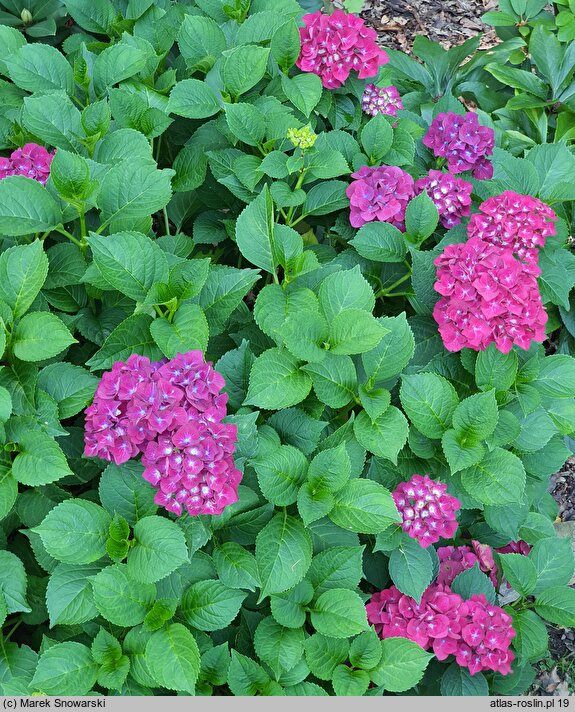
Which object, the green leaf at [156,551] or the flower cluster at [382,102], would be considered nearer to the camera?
the green leaf at [156,551]

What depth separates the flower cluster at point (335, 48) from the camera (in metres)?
2.82

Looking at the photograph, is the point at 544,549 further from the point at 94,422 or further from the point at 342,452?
the point at 94,422

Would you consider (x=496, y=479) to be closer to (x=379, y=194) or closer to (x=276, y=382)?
(x=276, y=382)

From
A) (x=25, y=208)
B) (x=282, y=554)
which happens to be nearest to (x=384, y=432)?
(x=282, y=554)

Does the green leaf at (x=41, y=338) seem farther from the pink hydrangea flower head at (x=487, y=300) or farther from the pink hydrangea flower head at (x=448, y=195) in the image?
the pink hydrangea flower head at (x=448, y=195)

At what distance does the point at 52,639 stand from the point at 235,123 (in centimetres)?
181

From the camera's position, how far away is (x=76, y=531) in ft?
6.40

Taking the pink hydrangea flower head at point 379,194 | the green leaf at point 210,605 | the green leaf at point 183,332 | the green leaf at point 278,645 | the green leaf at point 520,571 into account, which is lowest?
the green leaf at point 520,571

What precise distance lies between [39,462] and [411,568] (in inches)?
48.3

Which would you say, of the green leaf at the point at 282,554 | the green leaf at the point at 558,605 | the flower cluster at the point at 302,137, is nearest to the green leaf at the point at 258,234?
the flower cluster at the point at 302,137

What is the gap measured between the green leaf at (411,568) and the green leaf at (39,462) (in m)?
1.11

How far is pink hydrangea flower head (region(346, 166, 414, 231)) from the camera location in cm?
270

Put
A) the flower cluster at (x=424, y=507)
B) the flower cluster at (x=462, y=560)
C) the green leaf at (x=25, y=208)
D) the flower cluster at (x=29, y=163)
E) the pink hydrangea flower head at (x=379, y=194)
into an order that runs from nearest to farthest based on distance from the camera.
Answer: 1. the green leaf at (x=25, y=208)
2. the flower cluster at (x=424, y=507)
3. the flower cluster at (x=29, y=163)
4. the flower cluster at (x=462, y=560)
5. the pink hydrangea flower head at (x=379, y=194)

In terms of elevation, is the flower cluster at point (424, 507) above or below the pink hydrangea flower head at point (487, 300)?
below
